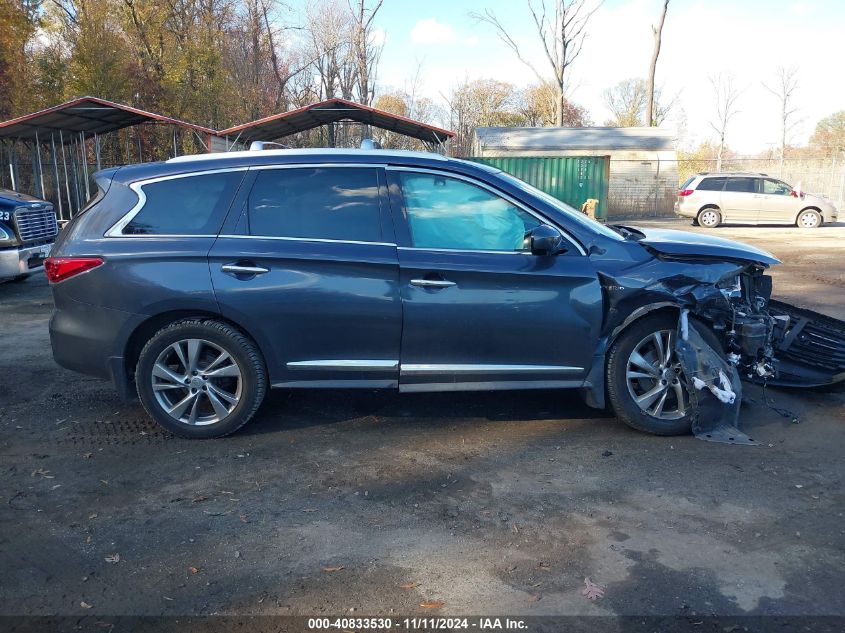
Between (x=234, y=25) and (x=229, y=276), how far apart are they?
122 ft

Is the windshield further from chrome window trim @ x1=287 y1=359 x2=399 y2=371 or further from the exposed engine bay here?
chrome window trim @ x1=287 y1=359 x2=399 y2=371

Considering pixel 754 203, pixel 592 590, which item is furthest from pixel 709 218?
pixel 592 590

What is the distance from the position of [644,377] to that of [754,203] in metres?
19.9

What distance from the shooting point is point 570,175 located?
22.8 meters

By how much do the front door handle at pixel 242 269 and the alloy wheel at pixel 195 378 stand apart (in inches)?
19.6

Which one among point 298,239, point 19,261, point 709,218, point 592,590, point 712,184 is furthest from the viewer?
point 709,218

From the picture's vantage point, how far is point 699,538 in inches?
128

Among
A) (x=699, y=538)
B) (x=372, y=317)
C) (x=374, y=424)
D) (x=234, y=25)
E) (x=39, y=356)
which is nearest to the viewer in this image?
(x=699, y=538)

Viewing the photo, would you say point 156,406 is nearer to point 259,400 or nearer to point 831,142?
point 259,400

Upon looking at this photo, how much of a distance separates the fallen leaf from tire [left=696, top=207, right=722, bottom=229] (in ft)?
70.1

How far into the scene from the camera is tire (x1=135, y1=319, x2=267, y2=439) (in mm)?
4398

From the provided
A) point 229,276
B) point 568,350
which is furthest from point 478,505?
point 229,276

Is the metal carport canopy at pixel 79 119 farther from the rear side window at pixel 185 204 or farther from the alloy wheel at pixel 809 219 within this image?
the alloy wheel at pixel 809 219

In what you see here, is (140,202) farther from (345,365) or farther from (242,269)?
(345,365)
